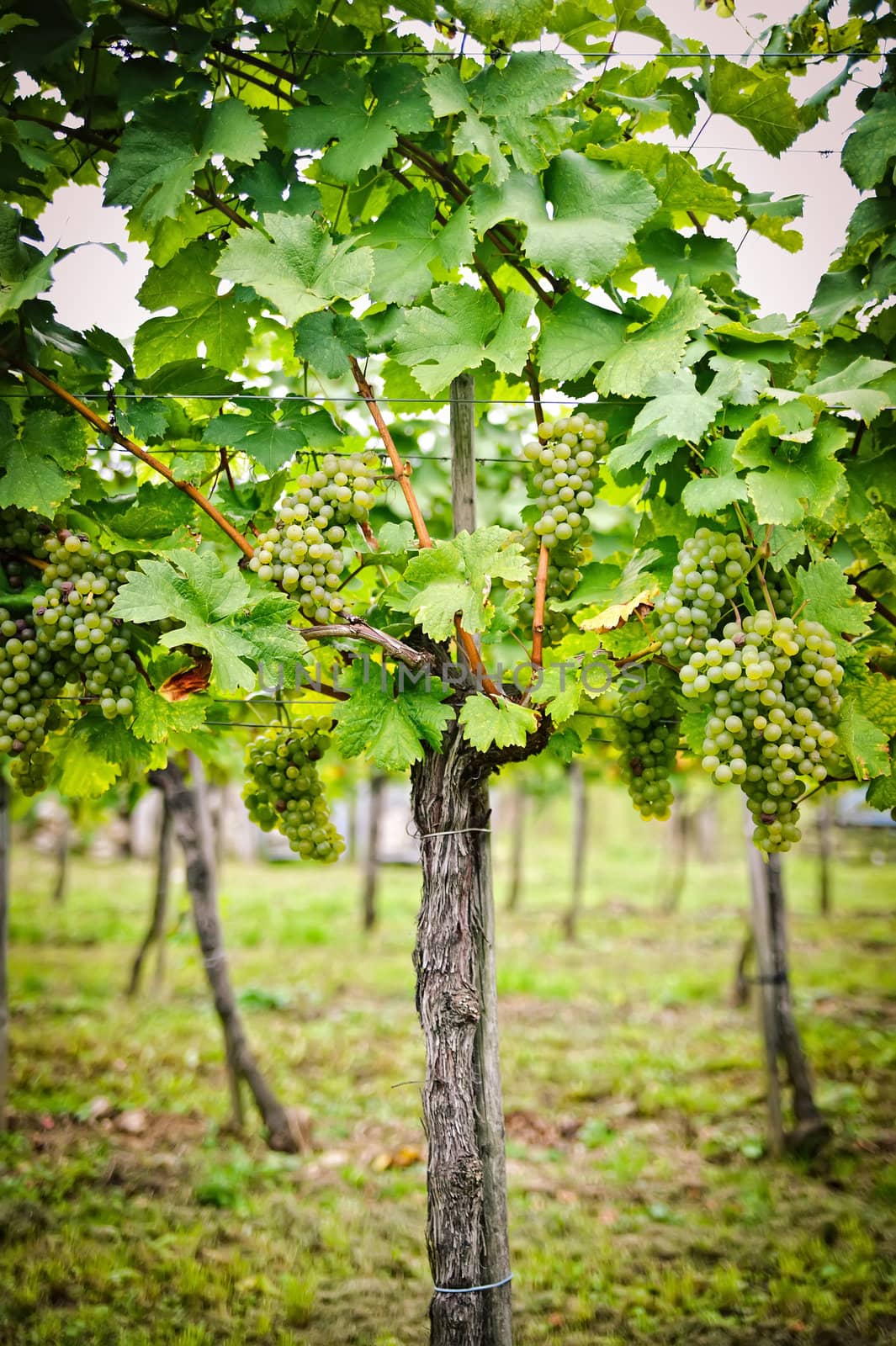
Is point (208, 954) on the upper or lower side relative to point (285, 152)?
lower

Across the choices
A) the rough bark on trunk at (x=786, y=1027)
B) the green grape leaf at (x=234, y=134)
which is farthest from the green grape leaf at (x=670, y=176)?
the rough bark on trunk at (x=786, y=1027)

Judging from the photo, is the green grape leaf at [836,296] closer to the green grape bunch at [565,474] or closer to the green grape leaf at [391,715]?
the green grape bunch at [565,474]

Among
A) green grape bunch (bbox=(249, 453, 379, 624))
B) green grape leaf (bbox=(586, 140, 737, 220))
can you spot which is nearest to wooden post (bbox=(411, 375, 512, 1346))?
green grape bunch (bbox=(249, 453, 379, 624))

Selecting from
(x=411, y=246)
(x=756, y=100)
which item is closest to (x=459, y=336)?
(x=411, y=246)

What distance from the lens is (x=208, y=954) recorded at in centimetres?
484

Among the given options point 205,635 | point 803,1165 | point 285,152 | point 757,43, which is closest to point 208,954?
point 803,1165

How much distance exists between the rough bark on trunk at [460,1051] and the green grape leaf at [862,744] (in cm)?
79

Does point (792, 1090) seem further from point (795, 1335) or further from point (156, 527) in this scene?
point (156, 527)

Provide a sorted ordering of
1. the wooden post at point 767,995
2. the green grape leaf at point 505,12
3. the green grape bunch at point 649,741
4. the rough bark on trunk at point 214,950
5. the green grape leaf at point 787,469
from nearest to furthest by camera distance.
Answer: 1. the green grape leaf at point 787,469
2. the green grape leaf at point 505,12
3. the green grape bunch at point 649,741
4. the wooden post at point 767,995
5. the rough bark on trunk at point 214,950

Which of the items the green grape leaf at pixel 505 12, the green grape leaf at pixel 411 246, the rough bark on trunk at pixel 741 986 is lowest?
the rough bark on trunk at pixel 741 986

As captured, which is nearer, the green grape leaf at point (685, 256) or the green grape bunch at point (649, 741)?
the green grape leaf at point (685, 256)

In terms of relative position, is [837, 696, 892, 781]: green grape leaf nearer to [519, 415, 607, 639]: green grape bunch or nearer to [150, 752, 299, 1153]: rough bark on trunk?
[519, 415, 607, 639]: green grape bunch

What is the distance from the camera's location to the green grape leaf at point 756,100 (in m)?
2.12

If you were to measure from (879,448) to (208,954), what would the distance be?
393 centimetres
